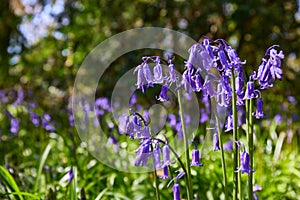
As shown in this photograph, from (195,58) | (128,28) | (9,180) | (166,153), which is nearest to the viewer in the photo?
(195,58)

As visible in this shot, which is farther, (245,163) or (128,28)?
(128,28)

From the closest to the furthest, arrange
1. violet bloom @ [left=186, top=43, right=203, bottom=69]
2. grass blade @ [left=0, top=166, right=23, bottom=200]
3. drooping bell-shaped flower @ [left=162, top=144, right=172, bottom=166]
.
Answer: violet bloom @ [left=186, top=43, right=203, bottom=69], drooping bell-shaped flower @ [left=162, top=144, right=172, bottom=166], grass blade @ [left=0, top=166, right=23, bottom=200]

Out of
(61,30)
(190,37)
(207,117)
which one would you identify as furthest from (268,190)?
(61,30)

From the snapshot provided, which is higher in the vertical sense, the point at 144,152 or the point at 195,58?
the point at 195,58

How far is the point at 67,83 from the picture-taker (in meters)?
7.30

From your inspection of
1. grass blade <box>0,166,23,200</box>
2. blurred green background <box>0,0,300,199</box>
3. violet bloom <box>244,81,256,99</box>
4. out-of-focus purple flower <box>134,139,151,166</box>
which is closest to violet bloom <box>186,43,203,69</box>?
violet bloom <box>244,81,256,99</box>

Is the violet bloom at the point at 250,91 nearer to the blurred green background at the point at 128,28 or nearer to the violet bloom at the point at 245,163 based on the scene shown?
the violet bloom at the point at 245,163

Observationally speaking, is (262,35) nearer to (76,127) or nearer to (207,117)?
(207,117)

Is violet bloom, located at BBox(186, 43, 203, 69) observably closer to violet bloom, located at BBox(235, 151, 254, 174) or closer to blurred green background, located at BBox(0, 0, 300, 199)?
violet bloom, located at BBox(235, 151, 254, 174)

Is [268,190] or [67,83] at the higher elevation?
[67,83]

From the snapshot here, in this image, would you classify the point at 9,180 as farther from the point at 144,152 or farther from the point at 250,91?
the point at 250,91

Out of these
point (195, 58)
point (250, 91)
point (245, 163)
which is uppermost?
point (195, 58)

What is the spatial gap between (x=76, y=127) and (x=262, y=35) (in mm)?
3694

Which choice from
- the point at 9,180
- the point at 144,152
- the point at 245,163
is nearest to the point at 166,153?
the point at 144,152
